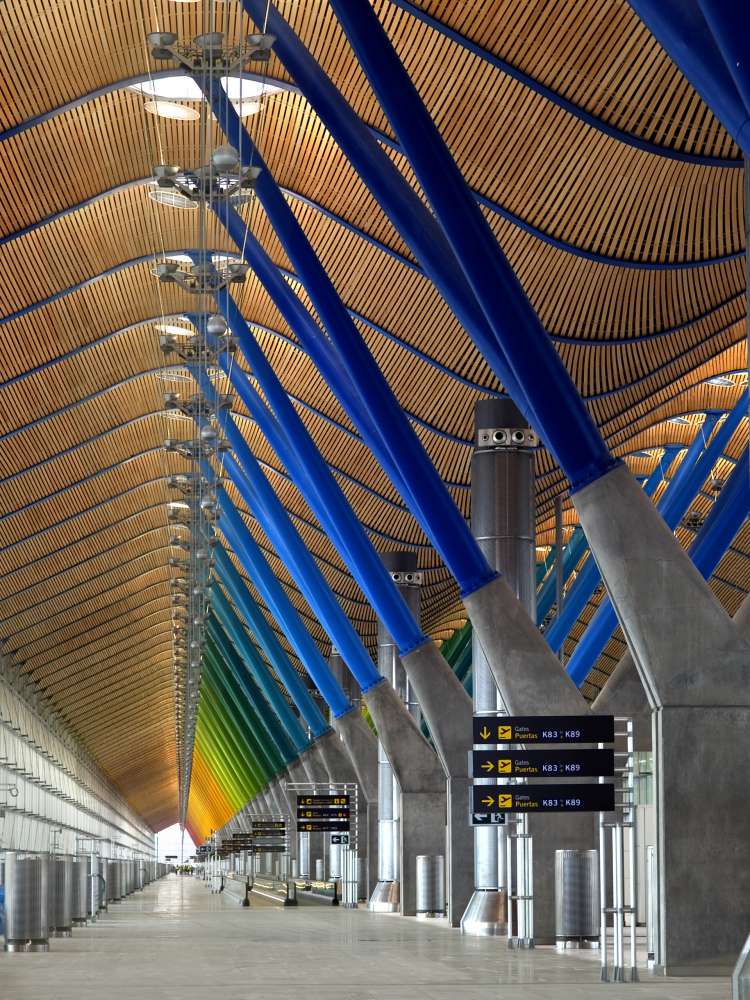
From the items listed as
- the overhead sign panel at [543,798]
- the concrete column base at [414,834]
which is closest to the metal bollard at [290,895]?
the concrete column base at [414,834]

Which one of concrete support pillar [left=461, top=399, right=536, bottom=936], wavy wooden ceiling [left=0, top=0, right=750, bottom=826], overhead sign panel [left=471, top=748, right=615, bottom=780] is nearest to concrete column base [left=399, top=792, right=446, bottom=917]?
wavy wooden ceiling [left=0, top=0, right=750, bottom=826]

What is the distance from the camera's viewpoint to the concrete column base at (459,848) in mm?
26938

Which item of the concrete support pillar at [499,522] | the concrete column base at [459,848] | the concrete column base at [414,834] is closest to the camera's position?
the concrete support pillar at [499,522]

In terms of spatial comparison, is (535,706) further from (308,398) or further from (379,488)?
(379,488)

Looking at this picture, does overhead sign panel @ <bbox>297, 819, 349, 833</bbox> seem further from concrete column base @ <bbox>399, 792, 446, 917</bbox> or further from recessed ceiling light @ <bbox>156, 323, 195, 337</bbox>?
recessed ceiling light @ <bbox>156, 323, 195, 337</bbox>

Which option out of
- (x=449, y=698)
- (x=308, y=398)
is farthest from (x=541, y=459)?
(x=449, y=698)

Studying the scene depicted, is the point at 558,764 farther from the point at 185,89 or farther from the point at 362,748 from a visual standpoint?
the point at 362,748

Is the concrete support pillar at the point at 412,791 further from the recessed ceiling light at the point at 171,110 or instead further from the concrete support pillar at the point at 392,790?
the recessed ceiling light at the point at 171,110

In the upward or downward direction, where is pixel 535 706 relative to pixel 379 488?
downward

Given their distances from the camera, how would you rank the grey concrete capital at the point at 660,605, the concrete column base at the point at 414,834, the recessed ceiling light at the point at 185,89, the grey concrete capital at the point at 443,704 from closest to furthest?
the grey concrete capital at the point at 660,605 → the recessed ceiling light at the point at 185,89 → the grey concrete capital at the point at 443,704 → the concrete column base at the point at 414,834

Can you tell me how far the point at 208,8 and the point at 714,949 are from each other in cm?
1396

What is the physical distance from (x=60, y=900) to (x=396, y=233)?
12243 mm

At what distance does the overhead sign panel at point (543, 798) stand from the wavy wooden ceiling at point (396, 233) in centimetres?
917

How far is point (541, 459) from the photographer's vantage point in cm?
3550
